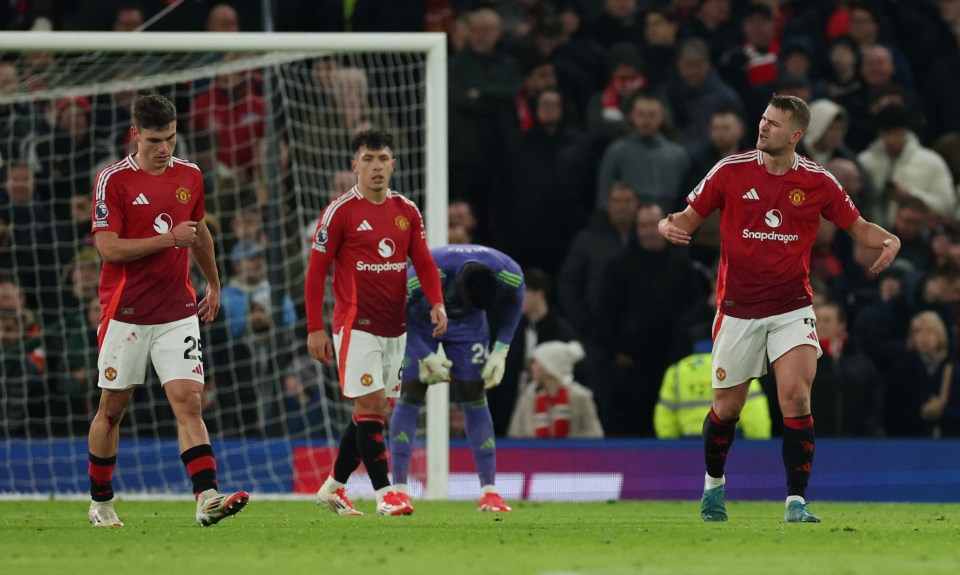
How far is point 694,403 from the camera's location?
14.5 m

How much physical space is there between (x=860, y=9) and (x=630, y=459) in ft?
22.3

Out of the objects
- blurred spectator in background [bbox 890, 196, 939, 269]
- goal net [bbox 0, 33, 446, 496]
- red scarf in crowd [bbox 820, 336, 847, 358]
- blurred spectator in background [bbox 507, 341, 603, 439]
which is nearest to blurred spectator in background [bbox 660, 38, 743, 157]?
blurred spectator in background [bbox 890, 196, 939, 269]

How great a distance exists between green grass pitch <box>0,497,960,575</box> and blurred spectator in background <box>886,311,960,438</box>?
3806mm

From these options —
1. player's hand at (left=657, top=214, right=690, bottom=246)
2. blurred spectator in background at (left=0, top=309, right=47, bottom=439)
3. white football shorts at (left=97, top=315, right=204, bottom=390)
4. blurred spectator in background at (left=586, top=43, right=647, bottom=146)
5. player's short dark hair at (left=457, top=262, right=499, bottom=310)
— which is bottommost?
blurred spectator in background at (left=0, top=309, right=47, bottom=439)

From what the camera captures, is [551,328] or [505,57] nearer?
[551,328]

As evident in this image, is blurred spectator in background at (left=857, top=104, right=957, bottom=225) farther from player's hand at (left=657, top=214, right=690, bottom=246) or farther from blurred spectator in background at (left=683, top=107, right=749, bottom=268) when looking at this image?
player's hand at (left=657, top=214, right=690, bottom=246)

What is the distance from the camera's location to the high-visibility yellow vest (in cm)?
1443

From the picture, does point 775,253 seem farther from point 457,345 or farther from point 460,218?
point 460,218

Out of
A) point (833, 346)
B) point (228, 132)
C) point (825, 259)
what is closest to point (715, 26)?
point (825, 259)

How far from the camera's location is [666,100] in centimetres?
1702

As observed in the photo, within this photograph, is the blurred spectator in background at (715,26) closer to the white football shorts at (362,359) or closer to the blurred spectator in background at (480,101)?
the blurred spectator in background at (480,101)

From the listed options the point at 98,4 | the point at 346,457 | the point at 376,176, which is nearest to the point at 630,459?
the point at 346,457

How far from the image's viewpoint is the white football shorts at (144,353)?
30.5ft

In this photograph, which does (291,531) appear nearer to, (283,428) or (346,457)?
(346,457)
